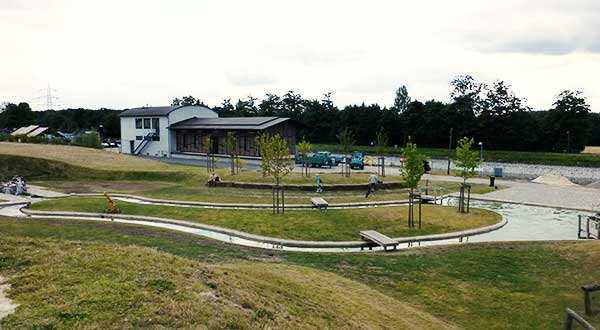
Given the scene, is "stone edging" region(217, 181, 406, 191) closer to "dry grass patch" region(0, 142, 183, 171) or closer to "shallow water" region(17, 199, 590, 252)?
"shallow water" region(17, 199, 590, 252)

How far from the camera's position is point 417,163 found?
74.4ft

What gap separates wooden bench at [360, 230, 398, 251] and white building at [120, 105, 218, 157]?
157ft

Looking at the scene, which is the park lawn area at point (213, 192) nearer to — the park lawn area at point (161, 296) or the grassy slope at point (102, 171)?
the grassy slope at point (102, 171)

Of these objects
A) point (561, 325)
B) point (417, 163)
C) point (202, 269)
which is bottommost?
point (561, 325)

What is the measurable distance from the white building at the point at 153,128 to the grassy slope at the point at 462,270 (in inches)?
1734

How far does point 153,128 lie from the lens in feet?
213

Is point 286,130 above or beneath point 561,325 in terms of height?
above

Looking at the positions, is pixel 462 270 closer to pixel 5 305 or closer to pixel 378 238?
pixel 378 238

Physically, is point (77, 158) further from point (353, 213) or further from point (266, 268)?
point (266, 268)

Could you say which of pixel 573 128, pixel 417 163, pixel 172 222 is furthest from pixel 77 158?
pixel 573 128

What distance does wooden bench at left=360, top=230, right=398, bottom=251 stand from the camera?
18.0m

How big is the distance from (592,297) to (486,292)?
2.65 m

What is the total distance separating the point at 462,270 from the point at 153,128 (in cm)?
5730

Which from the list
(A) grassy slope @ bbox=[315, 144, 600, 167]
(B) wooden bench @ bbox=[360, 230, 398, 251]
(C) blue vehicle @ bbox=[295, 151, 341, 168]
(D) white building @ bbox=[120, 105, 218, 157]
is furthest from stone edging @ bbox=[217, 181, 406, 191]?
(A) grassy slope @ bbox=[315, 144, 600, 167]
